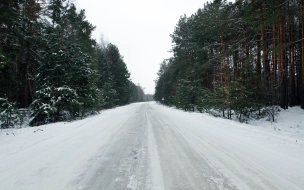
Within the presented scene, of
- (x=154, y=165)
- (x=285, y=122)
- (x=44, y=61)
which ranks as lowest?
(x=285, y=122)

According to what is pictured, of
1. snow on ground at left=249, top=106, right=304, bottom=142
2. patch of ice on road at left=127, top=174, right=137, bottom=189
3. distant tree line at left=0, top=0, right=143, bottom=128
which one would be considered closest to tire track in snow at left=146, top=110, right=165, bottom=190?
patch of ice on road at left=127, top=174, right=137, bottom=189

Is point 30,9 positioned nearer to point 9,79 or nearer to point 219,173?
point 9,79

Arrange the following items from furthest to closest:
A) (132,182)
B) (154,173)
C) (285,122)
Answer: (285,122) → (154,173) → (132,182)

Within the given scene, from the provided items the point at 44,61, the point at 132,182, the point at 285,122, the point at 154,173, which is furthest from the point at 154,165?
the point at 44,61

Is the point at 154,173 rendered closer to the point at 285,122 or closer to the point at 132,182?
Answer: the point at 132,182

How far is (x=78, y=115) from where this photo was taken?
14633mm

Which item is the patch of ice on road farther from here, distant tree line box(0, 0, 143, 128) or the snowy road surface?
distant tree line box(0, 0, 143, 128)

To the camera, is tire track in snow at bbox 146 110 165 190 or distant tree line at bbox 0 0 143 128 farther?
distant tree line at bbox 0 0 143 128

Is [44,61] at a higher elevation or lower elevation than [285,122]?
higher

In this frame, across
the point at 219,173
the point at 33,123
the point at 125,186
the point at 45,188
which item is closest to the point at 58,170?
the point at 45,188

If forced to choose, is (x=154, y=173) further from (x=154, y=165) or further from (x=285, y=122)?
(x=285, y=122)

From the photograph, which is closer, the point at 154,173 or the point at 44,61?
the point at 154,173

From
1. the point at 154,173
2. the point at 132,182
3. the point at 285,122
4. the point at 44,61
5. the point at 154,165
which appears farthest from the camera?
the point at 44,61

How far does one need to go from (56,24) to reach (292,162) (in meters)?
18.1
